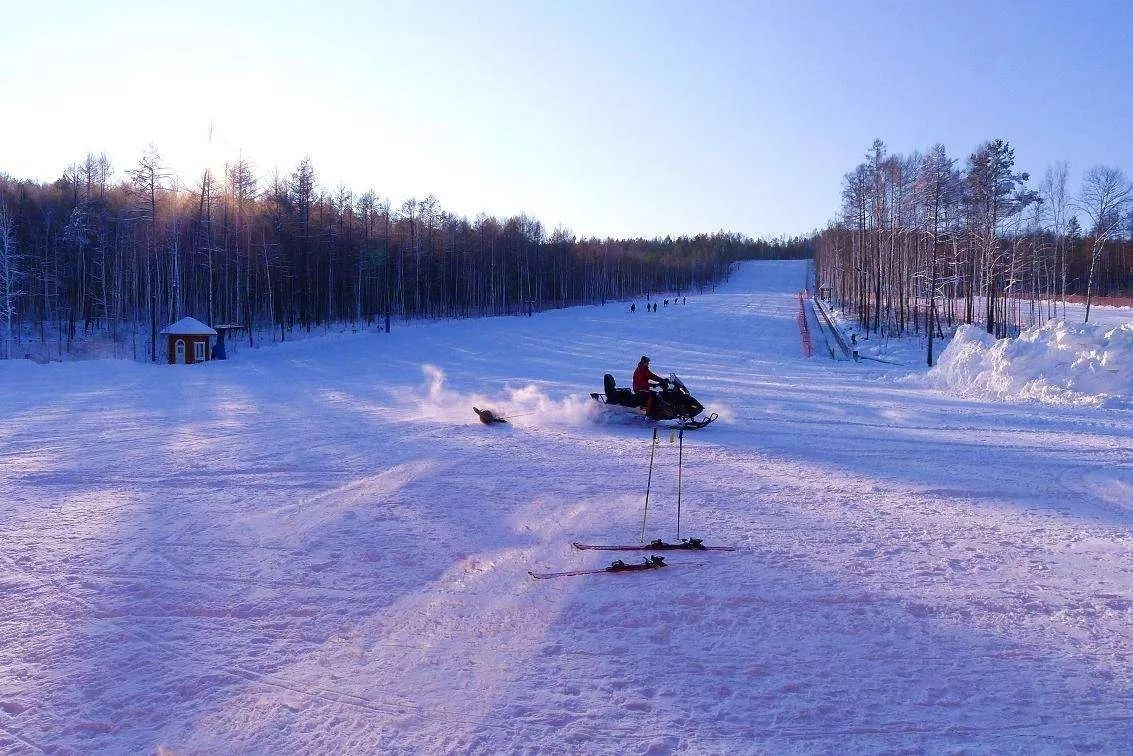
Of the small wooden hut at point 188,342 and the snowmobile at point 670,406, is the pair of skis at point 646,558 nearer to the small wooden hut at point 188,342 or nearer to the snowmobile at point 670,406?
the snowmobile at point 670,406

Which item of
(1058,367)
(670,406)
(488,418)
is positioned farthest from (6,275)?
(1058,367)

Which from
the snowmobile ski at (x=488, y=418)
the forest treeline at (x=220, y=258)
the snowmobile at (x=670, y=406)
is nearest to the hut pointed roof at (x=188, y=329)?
the forest treeline at (x=220, y=258)

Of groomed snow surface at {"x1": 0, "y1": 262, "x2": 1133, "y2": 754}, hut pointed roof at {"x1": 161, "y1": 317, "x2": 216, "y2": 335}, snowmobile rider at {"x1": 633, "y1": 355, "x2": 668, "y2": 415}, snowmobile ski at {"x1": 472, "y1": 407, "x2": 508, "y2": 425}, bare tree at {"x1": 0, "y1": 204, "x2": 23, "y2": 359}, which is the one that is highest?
bare tree at {"x1": 0, "y1": 204, "x2": 23, "y2": 359}

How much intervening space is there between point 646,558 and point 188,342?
31.5m

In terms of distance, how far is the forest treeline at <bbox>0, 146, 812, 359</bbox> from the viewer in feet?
148

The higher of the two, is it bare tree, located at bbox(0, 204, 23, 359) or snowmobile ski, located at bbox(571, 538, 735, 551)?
bare tree, located at bbox(0, 204, 23, 359)

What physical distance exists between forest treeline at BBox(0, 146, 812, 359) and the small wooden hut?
4.64m

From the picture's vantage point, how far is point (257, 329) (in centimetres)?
5206

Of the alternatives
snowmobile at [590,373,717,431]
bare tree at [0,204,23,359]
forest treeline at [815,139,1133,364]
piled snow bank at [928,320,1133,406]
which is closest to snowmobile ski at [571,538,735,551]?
snowmobile at [590,373,717,431]

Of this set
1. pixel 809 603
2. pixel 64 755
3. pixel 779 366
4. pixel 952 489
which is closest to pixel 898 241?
pixel 779 366

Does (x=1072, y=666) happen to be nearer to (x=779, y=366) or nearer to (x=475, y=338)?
(x=779, y=366)

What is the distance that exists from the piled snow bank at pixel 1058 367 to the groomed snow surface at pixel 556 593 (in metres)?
3.54

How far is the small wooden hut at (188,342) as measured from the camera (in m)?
31.3

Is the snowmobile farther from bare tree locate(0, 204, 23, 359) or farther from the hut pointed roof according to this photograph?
bare tree locate(0, 204, 23, 359)
